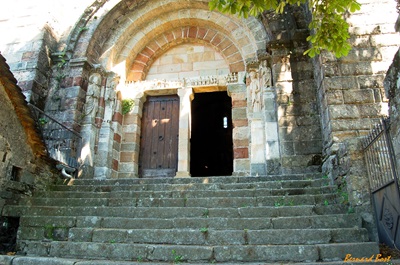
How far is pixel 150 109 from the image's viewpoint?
28.8 feet

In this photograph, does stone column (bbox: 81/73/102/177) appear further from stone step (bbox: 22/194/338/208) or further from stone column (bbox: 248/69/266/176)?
stone column (bbox: 248/69/266/176)

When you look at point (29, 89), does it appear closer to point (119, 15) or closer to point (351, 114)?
point (119, 15)

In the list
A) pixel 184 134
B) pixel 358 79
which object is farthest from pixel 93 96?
pixel 358 79

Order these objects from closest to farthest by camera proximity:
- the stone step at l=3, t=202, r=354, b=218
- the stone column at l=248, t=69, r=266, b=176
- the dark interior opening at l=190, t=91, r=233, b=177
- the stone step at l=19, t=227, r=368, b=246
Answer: the stone step at l=19, t=227, r=368, b=246 < the stone step at l=3, t=202, r=354, b=218 < the stone column at l=248, t=69, r=266, b=176 < the dark interior opening at l=190, t=91, r=233, b=177

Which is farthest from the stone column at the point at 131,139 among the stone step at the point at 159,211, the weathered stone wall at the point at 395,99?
the weathered stone wall at the point at 395,99

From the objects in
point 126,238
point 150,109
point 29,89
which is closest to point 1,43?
point 29,89

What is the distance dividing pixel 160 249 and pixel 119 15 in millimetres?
7143

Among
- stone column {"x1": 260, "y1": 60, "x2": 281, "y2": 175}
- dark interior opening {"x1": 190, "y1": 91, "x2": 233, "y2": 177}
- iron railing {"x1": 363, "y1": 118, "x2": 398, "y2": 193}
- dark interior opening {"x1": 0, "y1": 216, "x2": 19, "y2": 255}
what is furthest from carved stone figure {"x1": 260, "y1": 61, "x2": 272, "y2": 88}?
dark interior opening {"x1": 0, "y1": 216, "x2": 19, "y2": 255}

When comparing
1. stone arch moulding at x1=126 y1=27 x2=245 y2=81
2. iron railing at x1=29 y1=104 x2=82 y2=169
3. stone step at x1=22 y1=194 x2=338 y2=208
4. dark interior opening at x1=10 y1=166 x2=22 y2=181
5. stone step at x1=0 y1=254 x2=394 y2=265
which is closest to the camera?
stone step at x1=0 y1=254 x2=394 y2=265

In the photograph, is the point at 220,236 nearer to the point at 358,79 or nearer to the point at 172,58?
the point at 358,79

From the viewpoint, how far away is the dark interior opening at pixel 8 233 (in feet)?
15.3

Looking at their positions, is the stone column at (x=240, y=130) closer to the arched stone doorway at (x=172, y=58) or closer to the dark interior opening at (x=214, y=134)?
the arched stone doorway at (x=172, y=58)

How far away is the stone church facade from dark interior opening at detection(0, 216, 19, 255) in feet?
7.55

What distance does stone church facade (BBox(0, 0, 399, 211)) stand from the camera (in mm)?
6020
